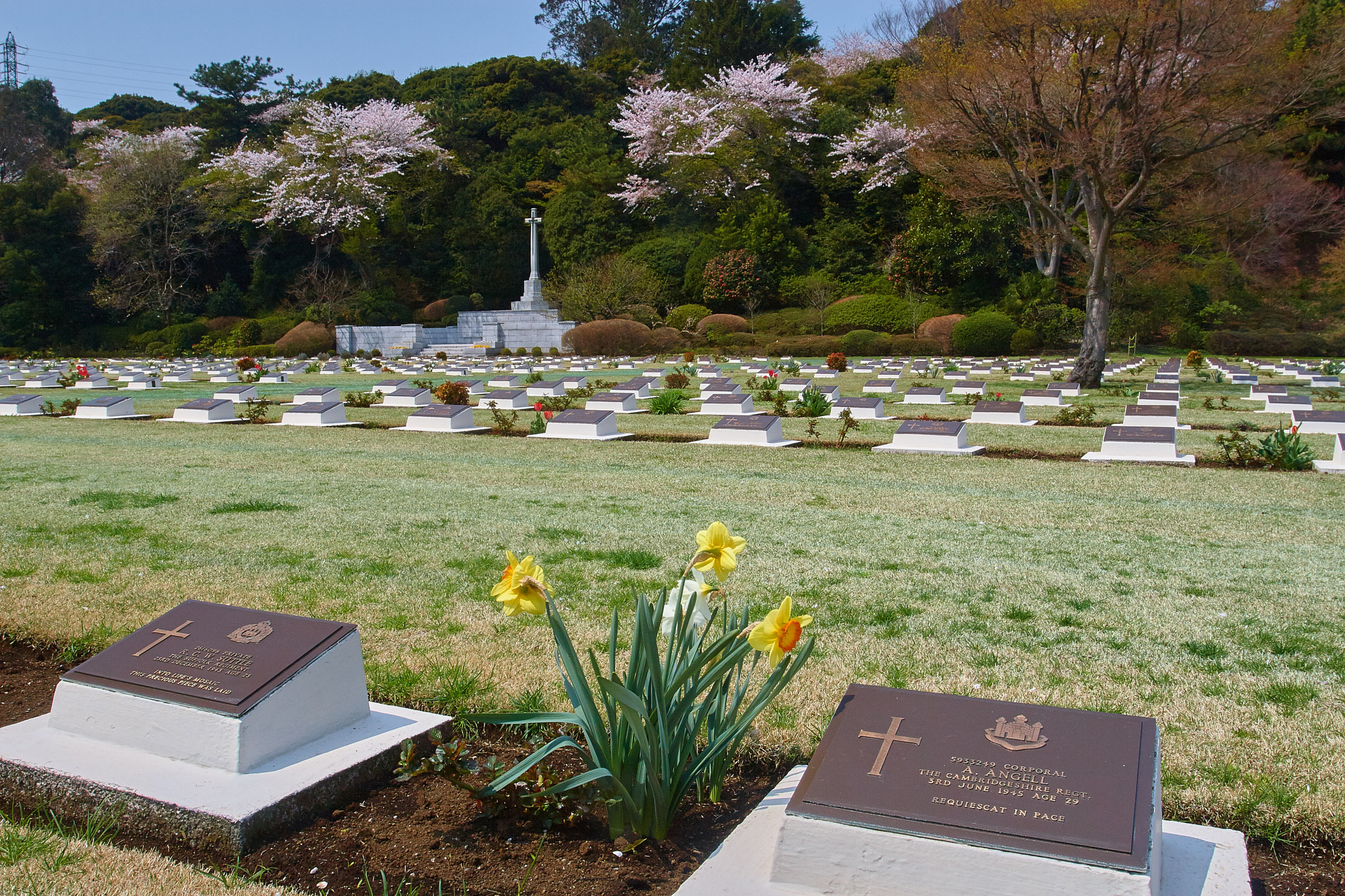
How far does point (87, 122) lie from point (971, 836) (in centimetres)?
6685

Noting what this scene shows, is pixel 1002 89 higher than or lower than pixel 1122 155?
higher

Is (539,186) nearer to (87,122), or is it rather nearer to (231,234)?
(231,234)

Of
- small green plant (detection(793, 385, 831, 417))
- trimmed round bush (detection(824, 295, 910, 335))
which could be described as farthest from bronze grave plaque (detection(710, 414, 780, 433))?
trimmed round bush (detection(824, 295, 910, 335))

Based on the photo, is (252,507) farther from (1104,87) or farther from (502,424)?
(1104,87)

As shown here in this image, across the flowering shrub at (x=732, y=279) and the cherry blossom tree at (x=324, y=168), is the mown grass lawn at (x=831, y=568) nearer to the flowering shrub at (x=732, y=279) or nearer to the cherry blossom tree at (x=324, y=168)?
the flowering shrub at (x=732, y=279)

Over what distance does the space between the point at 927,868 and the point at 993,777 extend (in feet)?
0.91

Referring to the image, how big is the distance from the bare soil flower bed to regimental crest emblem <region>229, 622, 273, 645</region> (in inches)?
24.9

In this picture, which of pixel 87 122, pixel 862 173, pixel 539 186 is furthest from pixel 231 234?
pixel 862 173

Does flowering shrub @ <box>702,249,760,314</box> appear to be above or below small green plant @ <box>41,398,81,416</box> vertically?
above

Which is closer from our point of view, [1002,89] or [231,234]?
[1002,89]

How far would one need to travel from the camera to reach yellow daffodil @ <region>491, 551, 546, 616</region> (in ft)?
7.72

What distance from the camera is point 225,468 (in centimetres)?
916

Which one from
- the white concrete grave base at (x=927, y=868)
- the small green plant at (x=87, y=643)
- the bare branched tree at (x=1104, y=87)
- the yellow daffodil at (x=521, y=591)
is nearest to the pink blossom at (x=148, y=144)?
the bare branched tree at (x=1104, y=87)

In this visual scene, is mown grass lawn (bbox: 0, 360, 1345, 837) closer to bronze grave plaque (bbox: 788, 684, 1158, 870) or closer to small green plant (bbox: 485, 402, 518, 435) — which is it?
bronze grave plaque (bbox: 788, 684, 1158, 870)
